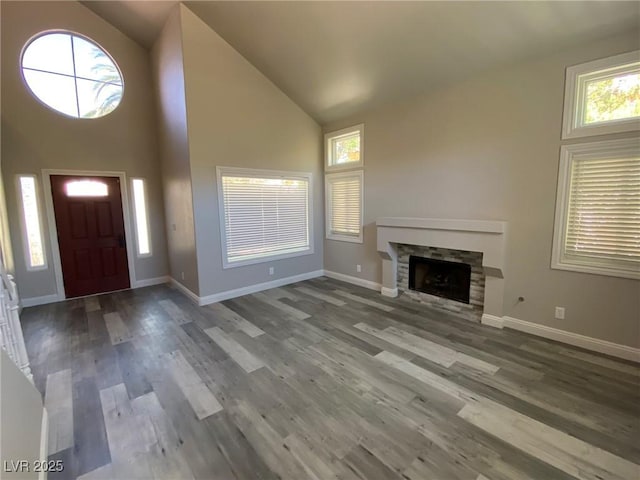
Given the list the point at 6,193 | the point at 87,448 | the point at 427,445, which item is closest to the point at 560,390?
the point at 427,445

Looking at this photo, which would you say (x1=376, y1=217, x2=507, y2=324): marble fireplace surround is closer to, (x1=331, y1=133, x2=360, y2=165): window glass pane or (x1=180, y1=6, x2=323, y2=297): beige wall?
(x1=331, y1=133, x2=360, y2=165): window glass pane

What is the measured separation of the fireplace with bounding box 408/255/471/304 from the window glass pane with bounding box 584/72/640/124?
2028mm

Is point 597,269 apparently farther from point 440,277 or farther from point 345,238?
point 345,238

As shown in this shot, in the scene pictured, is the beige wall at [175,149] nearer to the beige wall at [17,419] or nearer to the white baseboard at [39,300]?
the white baseboard at [39,300]

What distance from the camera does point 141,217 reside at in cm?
534

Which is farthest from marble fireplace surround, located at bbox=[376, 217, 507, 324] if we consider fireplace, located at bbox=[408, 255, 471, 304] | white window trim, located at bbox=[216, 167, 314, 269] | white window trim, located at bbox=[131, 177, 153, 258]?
white window trim, located at bbox=[131, 177, 153, 258]

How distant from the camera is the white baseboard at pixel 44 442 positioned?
1591mm

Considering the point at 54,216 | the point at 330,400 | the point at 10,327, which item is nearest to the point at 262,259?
the point at 330,400

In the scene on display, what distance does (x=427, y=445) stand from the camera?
71.2 inches

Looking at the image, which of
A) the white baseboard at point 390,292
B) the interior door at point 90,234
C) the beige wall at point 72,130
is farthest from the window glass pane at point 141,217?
the white baseboard at point 390,292

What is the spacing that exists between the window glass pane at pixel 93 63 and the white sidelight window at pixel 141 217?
1.74 m

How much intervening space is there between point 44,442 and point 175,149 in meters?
3.91

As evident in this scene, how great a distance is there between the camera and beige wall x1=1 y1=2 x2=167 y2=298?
409cm

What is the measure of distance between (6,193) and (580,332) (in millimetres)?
7544
